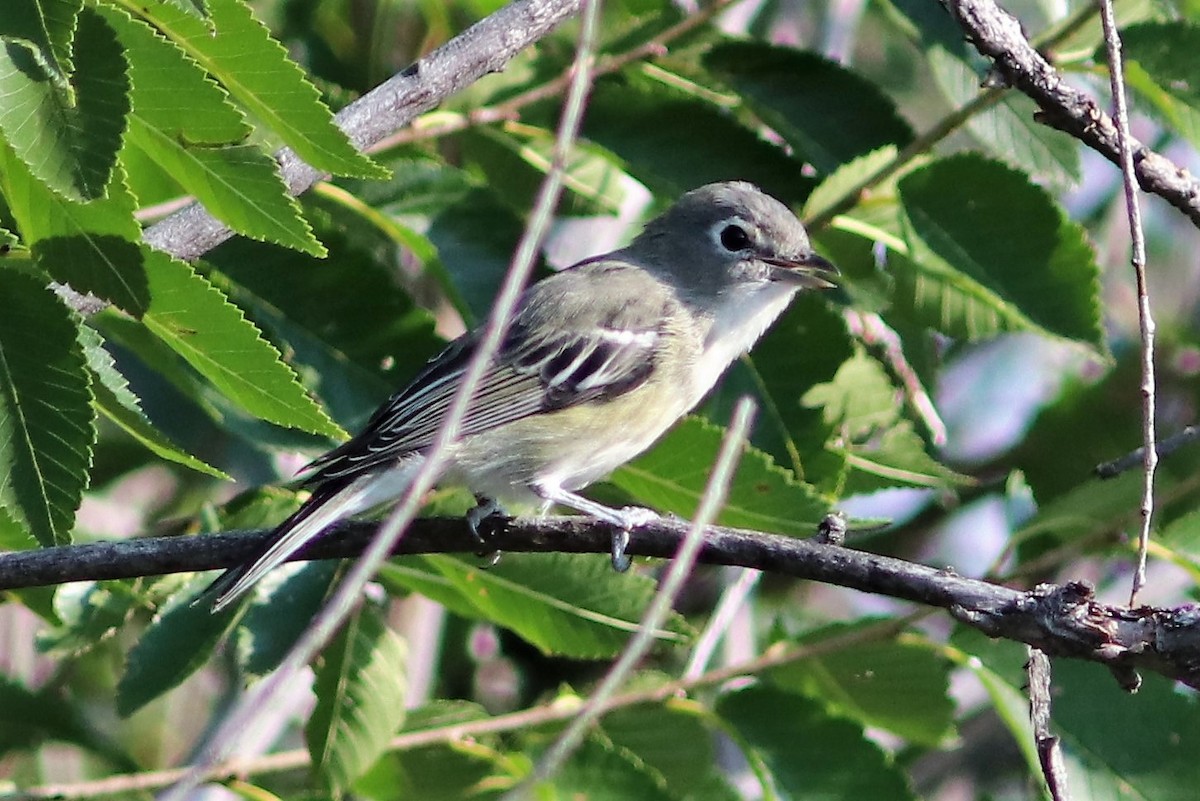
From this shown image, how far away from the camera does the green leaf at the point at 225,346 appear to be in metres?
2.31

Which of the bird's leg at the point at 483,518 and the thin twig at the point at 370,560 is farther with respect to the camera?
the bird's leg at the point at 483,518

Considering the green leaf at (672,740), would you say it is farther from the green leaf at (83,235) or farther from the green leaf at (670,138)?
the green leaf at (83,235)

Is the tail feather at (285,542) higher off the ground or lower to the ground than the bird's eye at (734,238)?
lower

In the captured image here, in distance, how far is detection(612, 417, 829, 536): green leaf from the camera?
287 centimetres

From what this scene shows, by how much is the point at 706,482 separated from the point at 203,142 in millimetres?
1234

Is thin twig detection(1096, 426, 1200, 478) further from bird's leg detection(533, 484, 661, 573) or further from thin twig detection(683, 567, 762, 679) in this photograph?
thin twig detection(683, 567, 762, 679)

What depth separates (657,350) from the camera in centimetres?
383

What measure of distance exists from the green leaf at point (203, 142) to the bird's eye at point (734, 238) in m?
2.00

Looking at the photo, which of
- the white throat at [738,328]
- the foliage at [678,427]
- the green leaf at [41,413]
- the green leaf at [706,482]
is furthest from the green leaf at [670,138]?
the green leaf at [41,413]

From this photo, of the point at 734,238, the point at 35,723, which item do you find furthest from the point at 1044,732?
the point at 35,723

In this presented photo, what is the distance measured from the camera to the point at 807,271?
141 inches

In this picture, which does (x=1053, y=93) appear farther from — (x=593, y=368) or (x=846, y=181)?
(x=593, y=368)

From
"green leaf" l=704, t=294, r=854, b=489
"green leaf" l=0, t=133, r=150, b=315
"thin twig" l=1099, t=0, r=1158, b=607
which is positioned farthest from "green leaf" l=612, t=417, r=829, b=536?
"green leaf" l=0, t=133, r=150, b=315

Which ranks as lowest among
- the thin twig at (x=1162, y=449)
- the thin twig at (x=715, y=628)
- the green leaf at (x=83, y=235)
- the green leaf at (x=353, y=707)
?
the green leaf at (x=353, y=707)
